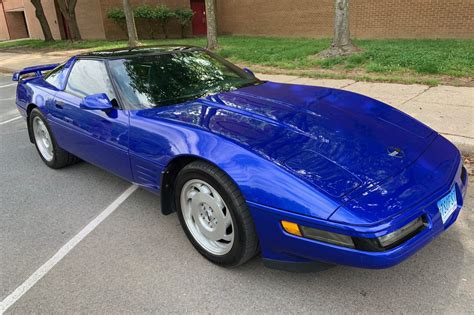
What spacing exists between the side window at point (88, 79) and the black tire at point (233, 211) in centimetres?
127

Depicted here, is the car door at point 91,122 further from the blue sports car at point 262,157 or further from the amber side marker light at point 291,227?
the amber side marker light at point 291,227

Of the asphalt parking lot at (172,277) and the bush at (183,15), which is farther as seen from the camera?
the bush at (183,15)

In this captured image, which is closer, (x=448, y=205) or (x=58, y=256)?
(x=448, y=205)

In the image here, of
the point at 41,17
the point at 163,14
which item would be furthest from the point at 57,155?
the point at 41,17

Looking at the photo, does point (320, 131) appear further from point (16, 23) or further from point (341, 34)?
point (16, 23)

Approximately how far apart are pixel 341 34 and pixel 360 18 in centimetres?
662

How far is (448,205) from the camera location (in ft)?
7.72

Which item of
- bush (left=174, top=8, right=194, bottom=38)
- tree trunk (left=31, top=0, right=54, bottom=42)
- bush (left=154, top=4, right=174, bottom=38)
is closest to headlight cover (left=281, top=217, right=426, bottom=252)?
bush (left=154, top=4, right=174, bottom=38)

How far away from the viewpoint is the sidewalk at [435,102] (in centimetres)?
471

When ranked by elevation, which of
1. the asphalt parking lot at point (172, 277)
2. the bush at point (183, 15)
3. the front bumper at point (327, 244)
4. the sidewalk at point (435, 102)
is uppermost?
the bush at point (183, 15)

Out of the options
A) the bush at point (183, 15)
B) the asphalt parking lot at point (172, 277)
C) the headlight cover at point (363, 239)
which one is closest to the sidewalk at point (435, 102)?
the asphalt parking lot at point (172, 277)

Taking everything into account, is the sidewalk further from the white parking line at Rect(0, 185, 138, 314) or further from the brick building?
the brick building

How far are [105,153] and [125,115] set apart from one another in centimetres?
46

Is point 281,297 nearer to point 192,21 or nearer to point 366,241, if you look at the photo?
point 366,241
